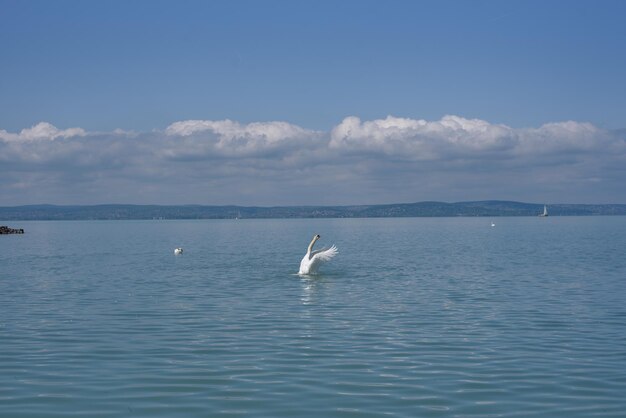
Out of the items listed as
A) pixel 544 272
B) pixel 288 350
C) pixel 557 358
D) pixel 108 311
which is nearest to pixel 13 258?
pixel 108 311

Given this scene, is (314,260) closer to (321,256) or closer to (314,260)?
(314,260)

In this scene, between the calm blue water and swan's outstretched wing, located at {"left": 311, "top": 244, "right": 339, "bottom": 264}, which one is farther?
swan's outstretched wing, located at {"left": 311, "top": 244, "right": 339, "bottom": 264}

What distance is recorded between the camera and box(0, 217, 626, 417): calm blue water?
13.9m

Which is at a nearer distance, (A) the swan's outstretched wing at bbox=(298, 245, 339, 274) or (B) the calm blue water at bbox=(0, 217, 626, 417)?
(B) the calm blue water at bbox=(0, 217, 626, 417)

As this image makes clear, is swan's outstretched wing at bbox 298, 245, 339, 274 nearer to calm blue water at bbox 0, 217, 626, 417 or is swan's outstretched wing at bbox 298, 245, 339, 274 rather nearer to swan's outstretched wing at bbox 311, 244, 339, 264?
swan's outstretched wing at bbox 311, 244, 339, 264

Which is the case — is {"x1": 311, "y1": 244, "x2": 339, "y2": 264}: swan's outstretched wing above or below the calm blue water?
above

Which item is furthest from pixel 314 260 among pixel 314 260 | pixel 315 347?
pixel 315 347

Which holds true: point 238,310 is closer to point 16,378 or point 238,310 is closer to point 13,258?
point 16,378

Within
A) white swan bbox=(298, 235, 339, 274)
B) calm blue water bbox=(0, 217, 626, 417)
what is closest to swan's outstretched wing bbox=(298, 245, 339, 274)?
white swan bbox=(298, 235, 339, 274)

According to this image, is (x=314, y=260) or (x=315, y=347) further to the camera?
(x=314, y=260)

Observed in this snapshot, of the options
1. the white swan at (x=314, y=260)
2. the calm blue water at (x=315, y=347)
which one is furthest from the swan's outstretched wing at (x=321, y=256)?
the calm blue water at (x=315, y=347)

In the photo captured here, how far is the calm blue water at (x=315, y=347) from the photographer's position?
13906 millimetres

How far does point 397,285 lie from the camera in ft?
115

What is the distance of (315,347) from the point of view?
63.2 feet
